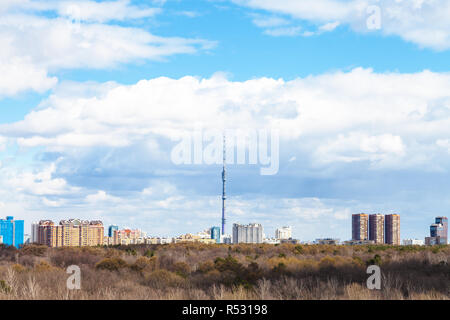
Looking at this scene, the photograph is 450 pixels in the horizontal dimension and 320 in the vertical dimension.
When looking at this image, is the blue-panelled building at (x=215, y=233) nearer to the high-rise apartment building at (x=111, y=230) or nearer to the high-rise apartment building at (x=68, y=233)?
the high-rise apartment building at (x=111, y=230)

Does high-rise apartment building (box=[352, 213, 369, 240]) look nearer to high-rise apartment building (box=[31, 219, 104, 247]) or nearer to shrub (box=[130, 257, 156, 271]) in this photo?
high-rise apartment building (box=[31, 219, 104, 247])

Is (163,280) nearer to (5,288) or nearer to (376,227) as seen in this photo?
(5,288)

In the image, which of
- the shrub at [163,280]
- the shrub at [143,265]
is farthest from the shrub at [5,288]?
the shrub at [143,265]

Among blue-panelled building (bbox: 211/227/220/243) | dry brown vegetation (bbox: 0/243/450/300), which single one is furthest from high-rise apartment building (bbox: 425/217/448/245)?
blue-panelled building (bbox: 211/227/220/243)

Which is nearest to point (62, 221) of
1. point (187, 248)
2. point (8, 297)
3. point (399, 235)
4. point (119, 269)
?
point (187, 248)

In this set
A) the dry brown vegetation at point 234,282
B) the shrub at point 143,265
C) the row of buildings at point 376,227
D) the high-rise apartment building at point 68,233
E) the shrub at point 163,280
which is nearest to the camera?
the dry brown vegetation at point 234,282

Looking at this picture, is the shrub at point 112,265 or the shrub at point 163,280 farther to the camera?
the shrub at point 112,265
